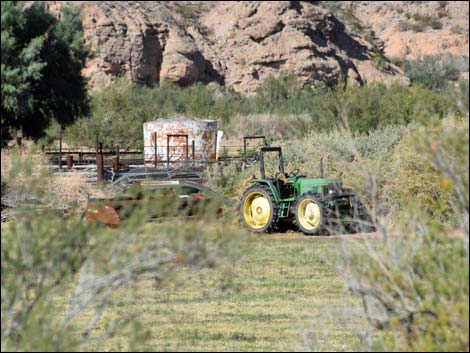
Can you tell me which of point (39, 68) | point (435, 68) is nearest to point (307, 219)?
point (39, 68)

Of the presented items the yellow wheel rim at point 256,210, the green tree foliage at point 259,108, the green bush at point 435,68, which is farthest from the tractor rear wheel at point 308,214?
the green bush at point 435,68

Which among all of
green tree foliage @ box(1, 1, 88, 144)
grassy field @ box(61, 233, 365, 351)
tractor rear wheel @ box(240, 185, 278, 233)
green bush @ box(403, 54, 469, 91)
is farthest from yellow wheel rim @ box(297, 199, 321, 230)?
green bush @ box(403, 54, 469, 91)

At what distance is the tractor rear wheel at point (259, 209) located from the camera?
17.9 meters

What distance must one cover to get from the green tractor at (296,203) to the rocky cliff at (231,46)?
49.3 metres

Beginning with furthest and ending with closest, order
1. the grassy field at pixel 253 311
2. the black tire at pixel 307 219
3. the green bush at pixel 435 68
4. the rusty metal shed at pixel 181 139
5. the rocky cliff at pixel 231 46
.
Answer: the green bush at pixel 435 68 → the rocky cliff at pixel 231 46 → the rusty metal shed at pixel 181 139 → the black tire at pixel 307 219 → the grassy field at pixel 253 311

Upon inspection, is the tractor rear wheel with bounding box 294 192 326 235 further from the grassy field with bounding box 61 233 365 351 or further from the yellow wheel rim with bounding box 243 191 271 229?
the grassy field with bounding box 61 233 365 351

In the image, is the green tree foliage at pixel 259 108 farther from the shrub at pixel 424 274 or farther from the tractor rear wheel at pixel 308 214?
the shrub at pixel 424 274

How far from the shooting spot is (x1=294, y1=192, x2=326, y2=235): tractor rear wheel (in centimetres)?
1734

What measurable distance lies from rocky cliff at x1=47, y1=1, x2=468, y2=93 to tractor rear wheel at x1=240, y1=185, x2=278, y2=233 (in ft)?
161

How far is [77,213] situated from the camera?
7621 mm

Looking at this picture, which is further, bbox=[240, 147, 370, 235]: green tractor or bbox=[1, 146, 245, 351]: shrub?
bbox=[240, 147, 370, 235]: green tractor

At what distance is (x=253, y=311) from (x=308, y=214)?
7365mm

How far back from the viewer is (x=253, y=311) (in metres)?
10.4

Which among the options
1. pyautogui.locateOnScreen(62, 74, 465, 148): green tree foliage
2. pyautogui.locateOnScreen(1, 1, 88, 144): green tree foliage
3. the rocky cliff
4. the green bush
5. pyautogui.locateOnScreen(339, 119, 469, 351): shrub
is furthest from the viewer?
the green bush
